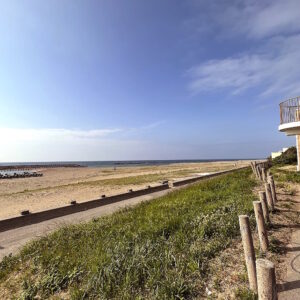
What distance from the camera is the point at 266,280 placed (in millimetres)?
2895

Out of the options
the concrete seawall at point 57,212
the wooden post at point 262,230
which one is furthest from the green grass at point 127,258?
the concrete seawall at point 57,212

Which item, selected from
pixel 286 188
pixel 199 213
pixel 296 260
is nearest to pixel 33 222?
pixel 199 213

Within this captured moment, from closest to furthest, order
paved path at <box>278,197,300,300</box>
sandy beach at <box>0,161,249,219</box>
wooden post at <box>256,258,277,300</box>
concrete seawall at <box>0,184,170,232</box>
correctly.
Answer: wooden post at <box>256,258,277,300</box> < paved path at <box>278,197,300,300</box> < concrete seawall at <box>0,184,170,232</box> < sandy beach at <box>0,161,249,219</box>

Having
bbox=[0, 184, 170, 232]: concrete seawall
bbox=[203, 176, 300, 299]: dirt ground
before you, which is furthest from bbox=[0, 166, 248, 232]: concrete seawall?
bbox=[203, 176, 300, 299]: dirt ground

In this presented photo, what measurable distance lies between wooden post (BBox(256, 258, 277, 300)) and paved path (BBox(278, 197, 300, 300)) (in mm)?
1017

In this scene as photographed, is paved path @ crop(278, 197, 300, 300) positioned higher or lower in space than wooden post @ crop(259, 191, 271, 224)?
lower

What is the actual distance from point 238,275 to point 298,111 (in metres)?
14.3

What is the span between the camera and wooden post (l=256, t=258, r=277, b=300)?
9.45 feet

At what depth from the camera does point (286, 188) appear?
38.9 ft

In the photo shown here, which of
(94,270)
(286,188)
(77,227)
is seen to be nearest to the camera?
(94,270)

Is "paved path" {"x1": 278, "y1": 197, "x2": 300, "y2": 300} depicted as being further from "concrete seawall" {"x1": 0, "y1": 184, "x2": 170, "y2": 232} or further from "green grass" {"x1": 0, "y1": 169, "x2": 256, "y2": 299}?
"concrete seawall" {"x1": 0, "y1": 184, "x2": 170, "y2": 232}

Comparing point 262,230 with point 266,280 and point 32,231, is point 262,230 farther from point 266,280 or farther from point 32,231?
point 32,231

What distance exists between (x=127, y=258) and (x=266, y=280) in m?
2.81

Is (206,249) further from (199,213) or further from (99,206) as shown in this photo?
(99,206)
